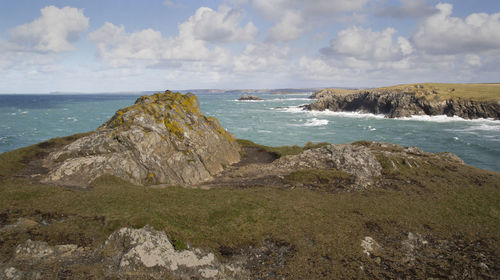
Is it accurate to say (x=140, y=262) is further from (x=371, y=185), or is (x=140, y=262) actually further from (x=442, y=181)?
(x=442, y=181)

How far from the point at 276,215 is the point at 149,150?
801 inches

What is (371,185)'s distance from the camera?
30.0 metres

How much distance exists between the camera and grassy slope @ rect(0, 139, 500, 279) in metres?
16.3

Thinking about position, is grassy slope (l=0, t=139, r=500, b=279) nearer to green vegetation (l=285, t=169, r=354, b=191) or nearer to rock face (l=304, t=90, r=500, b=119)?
green vegetation (l=285, t=169, r=354, b=191)

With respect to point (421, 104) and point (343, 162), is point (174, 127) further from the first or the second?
point (421, 104)

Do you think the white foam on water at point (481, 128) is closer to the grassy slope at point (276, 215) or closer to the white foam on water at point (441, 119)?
the white foam on water at point (441, 119)

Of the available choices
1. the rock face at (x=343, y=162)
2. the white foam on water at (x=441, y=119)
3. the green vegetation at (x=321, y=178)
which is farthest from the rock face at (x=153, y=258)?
the white foam on water at (x=441, y=119)

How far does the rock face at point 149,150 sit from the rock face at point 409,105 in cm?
12950

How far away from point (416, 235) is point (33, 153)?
161 ft

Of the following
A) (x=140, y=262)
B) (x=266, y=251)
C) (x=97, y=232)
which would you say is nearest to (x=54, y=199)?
(x=97, y=232)

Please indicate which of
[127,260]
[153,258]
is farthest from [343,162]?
[127,260]

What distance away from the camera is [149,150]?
33.7 m

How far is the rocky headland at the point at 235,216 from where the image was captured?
46.8 ft

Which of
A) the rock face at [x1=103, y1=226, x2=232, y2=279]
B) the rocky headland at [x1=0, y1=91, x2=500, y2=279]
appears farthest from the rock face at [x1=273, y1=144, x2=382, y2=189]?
the rock face at [x1=103, y1=226, x2=232, y2=279]
